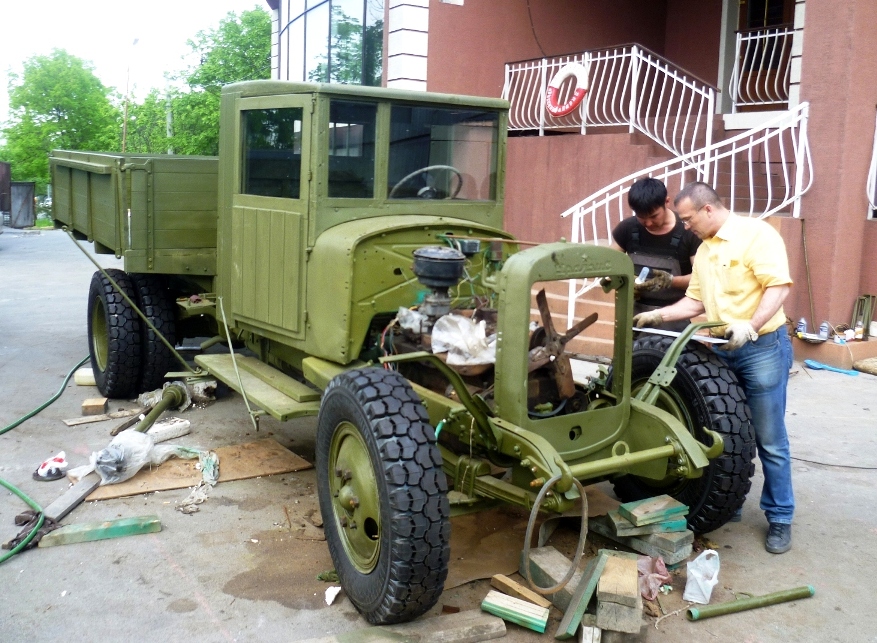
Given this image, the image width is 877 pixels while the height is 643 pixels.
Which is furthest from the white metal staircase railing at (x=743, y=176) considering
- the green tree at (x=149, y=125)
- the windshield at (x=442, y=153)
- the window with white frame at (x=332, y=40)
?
the green tree at (x=149, y=125)

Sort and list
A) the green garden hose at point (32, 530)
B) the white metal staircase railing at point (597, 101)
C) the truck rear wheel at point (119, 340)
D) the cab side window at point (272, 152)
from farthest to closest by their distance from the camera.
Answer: the white metal staircase railing at point (597, 101) < the truck rear wheel at point (119, 340) < the cab side window at point (272, 152) < the green garden hose at point (32, 530)

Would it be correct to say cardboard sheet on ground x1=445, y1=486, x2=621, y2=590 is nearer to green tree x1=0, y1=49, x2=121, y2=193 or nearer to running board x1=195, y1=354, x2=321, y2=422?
running board x1=195, y1=354, x2=321, y2=422

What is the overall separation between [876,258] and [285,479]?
21.0 ft

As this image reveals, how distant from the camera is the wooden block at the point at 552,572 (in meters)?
3.76

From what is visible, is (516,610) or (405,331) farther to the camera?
(405,331)

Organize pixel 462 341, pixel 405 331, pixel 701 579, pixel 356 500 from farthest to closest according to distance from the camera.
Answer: pixel 405 331, pixel 462 341, pixel 701 579, pixel 356 500

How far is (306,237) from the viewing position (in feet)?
16.0

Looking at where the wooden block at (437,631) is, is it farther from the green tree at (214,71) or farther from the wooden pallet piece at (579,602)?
the green tree at (214,71)

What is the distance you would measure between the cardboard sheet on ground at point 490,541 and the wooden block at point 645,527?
352 millimetres

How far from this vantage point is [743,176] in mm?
10141

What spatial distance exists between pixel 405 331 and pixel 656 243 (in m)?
1.72

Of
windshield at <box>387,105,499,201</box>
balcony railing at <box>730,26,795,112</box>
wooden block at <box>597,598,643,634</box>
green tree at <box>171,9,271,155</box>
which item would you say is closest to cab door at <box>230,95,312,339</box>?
windshield at <box>387,105,499,201</box>

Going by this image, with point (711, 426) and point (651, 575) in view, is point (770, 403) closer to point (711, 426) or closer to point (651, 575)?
point (711, 426)

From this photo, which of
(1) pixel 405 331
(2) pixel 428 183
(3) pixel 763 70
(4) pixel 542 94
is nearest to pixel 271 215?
(2) pixel 428 183
